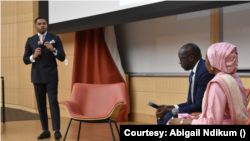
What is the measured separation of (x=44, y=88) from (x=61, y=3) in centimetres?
207

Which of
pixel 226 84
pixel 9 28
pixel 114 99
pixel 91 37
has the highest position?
pixel 9 28

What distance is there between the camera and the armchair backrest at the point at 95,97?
3.51 meters

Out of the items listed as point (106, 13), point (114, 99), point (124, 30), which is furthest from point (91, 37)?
point (114, 99)

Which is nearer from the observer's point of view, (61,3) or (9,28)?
(61,3)

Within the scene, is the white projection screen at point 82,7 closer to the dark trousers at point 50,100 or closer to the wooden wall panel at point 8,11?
the dark trousers at point 50,100

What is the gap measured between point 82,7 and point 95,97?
1.79 m

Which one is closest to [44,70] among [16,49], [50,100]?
[50,100]

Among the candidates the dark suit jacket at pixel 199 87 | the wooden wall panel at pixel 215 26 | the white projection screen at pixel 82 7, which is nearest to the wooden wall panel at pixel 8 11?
the white projection screen at pixel 82 7

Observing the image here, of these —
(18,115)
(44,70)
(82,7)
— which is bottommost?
(18,115)

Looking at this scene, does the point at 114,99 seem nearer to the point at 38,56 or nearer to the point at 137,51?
the point at 38,56

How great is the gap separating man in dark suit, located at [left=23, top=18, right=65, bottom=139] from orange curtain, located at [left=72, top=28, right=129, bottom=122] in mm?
1509

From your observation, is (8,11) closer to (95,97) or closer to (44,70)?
(44,70)

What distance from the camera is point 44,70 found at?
3.60 meters

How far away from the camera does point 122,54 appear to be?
5480 millimetres
